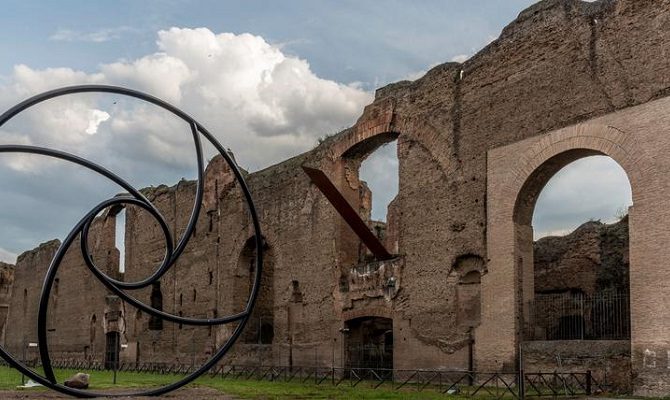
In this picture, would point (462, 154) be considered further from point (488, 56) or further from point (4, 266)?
point (4, 266)

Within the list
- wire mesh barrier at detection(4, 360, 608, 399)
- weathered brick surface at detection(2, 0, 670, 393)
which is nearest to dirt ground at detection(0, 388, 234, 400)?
wire mesh barrier at detection(4, 360, 608, 399)

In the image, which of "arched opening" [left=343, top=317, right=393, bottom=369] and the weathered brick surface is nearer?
the weathered brick surface

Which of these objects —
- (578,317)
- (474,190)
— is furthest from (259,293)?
(578,317)

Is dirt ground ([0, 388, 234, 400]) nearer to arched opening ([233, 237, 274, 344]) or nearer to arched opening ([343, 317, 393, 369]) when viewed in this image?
arched opening ([343, 317, 393, 369])

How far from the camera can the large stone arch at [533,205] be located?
13523 millimetres

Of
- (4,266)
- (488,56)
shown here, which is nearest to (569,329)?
(488,56)

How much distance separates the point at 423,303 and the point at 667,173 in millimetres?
6620

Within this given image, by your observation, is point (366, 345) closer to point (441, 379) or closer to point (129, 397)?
point (441, 379)

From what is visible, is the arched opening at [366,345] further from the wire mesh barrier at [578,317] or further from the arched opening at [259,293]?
the arched opening at [259,293]

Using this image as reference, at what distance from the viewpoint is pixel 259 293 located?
25875 mm

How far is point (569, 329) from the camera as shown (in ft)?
59.0

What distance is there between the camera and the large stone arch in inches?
532

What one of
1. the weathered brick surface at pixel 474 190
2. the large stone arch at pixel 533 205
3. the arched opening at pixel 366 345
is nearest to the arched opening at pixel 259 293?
the weathered brick surface at pixel 474 190

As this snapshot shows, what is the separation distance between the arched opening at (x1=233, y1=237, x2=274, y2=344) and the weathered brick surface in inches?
3.0
